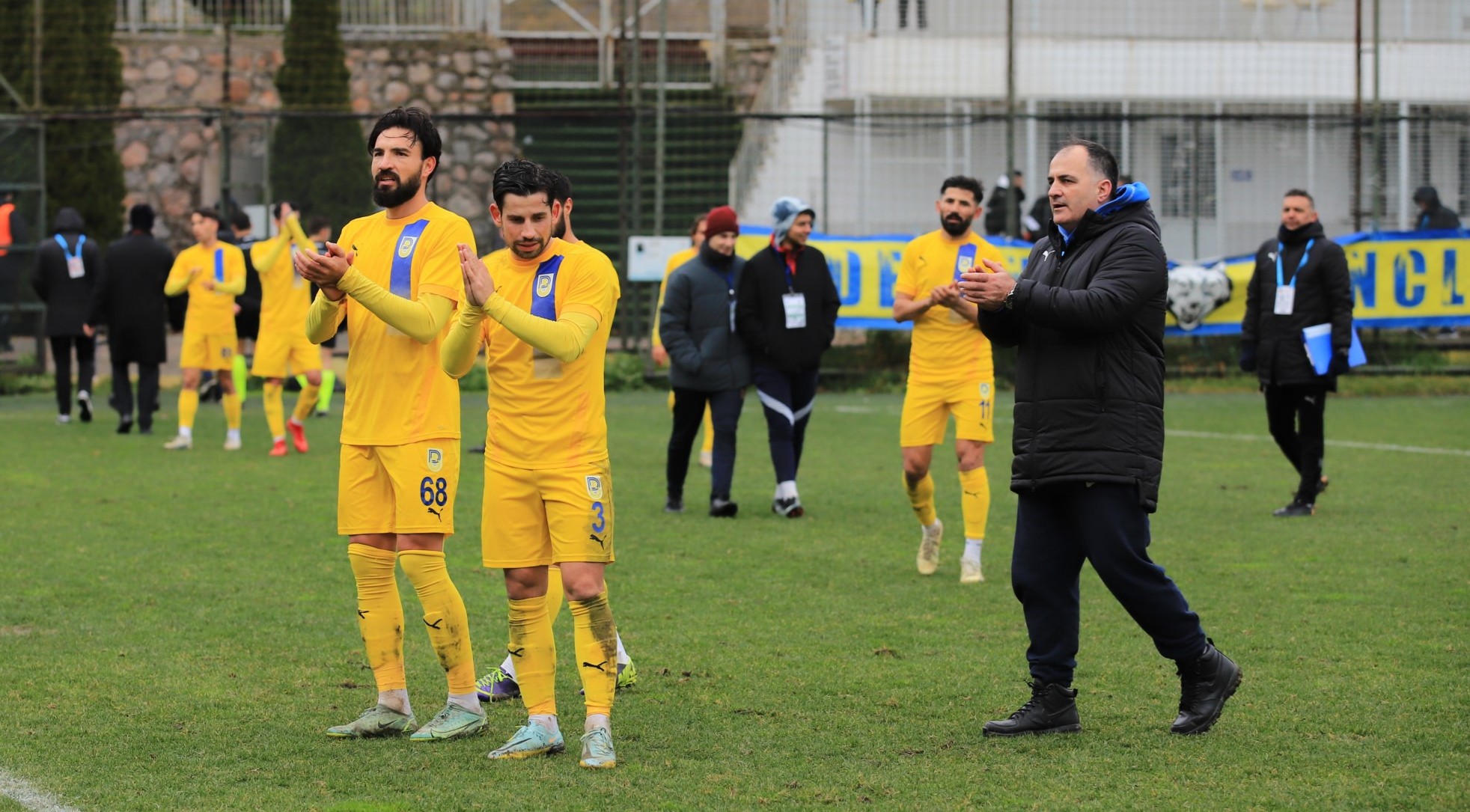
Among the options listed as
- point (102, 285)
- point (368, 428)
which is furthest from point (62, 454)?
point (368, 428)

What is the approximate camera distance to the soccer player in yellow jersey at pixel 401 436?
5.69 metres

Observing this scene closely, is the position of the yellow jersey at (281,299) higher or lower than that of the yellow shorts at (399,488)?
higher

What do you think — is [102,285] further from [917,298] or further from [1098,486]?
[1098,486]

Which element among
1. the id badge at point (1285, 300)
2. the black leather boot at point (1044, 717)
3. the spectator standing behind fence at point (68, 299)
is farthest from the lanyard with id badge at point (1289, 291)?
the spectator standing behind fence at point (68, 299)

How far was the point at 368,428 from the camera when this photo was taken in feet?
18.8

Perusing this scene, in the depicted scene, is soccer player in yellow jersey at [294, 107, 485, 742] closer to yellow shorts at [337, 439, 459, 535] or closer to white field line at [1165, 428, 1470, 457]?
yellow shorts at [337, 439, 459, 535]

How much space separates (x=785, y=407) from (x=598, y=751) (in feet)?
20.7

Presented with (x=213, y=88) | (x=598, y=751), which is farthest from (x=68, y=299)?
(x=598, y=751)

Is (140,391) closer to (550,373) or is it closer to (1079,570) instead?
(550,373)

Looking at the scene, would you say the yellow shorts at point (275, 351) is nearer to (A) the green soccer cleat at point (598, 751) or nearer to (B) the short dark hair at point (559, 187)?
(B) the short dark hair at point (559, 187)

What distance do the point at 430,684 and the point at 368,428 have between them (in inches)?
53.8

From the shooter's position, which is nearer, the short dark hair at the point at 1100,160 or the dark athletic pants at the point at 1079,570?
the dark athletic pants at the point at 1079,570

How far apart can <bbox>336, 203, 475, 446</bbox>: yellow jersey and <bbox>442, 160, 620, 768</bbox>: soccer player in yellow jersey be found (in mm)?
201

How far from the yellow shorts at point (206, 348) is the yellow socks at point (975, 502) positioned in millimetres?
8228
